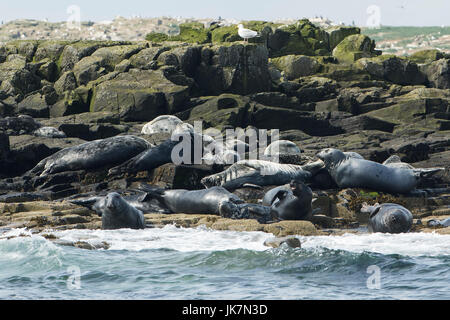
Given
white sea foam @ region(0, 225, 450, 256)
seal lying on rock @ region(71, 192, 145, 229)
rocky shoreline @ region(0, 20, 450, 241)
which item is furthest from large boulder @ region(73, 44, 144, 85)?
white sea foam @ region(0, 225, 450, 256)

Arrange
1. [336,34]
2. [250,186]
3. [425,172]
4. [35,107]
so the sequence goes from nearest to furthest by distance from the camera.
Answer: [250,186], [425,172], [35,107], [336,34]

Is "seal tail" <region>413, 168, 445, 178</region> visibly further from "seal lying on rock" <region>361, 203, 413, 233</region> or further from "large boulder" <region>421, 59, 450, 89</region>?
"large boulder" <region>421, 59, 450, 89</region>

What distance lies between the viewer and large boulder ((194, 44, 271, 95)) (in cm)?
2769

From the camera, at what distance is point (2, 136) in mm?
17109

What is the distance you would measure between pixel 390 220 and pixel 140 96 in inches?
635

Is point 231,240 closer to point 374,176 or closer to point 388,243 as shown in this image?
point 388,243

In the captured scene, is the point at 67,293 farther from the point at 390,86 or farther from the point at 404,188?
the point at 390,86

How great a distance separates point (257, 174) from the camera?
14617 millimetres

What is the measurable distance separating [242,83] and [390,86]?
7.54 metres

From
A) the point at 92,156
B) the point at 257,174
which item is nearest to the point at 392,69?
the point at 257,174

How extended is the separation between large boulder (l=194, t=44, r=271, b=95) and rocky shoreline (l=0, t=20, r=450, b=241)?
0.13ft

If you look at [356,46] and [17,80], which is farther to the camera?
[356,46]
